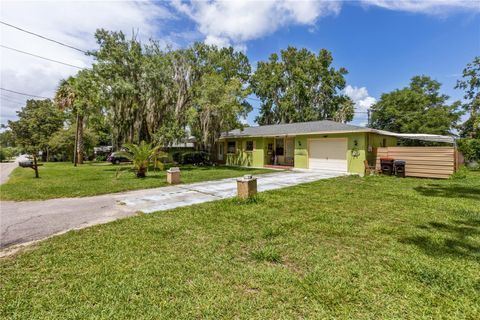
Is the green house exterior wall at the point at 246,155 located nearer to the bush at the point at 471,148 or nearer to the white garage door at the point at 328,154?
the white garage door at the point at 328,154

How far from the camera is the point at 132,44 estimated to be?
14.3 meters

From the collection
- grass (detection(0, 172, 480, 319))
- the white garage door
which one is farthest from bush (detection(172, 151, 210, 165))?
grass (detection(0, 172, 480, 319))

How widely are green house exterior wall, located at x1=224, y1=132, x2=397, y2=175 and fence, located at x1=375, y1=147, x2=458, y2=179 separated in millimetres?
1369

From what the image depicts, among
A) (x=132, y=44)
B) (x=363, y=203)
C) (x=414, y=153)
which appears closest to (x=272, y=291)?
(x=363, y=203)

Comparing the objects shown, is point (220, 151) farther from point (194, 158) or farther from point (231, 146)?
point (194, 158)

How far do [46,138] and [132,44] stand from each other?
26.2 metres

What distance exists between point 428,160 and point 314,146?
5.81 metres

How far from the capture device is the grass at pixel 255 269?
7.35ft

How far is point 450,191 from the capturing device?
26.0 ft

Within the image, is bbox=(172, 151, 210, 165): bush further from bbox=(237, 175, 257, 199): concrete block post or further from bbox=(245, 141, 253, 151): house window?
bbox=(237, 175, 257, 199): concrete block post

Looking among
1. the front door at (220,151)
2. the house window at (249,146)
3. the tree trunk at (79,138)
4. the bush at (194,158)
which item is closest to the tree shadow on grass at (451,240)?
the house window at (249,146)

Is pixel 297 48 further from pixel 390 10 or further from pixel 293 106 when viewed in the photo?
pixel 390 10

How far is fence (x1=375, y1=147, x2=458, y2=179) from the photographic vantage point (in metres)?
10.8

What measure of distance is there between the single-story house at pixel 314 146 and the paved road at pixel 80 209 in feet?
26.1
